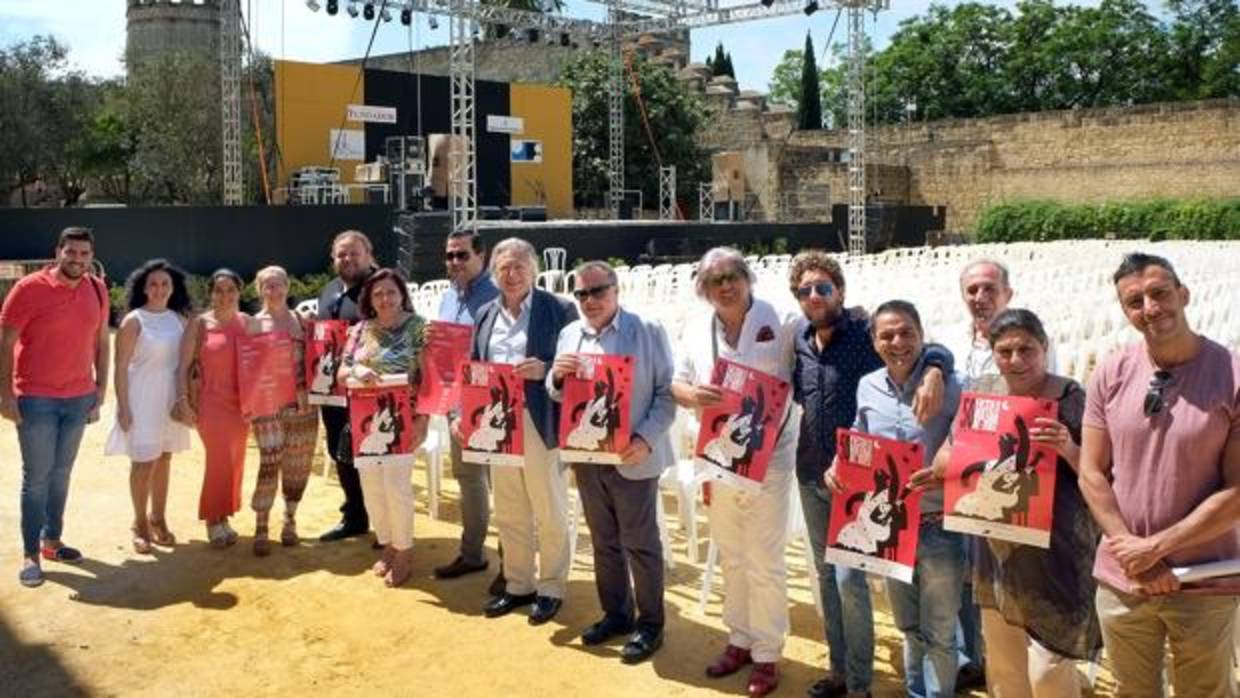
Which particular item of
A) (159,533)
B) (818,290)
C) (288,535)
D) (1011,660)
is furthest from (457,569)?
(1011,660)

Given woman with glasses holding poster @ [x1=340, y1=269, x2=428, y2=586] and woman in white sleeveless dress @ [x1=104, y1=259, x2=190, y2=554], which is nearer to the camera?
woman with glasses holding poster @ [x1=340, y1=269, x2=428, y2=586]

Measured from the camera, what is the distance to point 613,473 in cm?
376

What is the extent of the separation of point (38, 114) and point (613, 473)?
88.6 ft

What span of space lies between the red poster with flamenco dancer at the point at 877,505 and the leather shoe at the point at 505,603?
170cm

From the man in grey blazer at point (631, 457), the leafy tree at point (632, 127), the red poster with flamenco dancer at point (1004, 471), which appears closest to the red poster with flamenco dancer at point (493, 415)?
the man in grey blazer at point (631, 457)

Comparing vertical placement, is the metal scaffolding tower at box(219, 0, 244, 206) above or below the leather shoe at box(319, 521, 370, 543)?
above

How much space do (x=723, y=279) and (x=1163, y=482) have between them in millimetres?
1452

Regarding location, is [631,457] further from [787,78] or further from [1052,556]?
[787,78]

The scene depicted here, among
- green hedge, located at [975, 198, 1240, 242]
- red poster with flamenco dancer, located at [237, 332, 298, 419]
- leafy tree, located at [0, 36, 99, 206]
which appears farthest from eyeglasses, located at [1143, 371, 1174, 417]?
leafy tree, located at [0, 36, 99, 206]

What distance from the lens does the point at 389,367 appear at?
4.44 meters

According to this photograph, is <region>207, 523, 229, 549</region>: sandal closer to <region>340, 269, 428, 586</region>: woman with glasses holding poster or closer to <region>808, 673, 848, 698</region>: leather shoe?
<region>340, 269, 428, 586</region>: woman with glasses holding poster

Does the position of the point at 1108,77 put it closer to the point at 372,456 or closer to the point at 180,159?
the point at 180,159

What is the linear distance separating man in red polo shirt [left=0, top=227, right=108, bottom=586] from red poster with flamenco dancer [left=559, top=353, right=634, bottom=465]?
2.38 meters

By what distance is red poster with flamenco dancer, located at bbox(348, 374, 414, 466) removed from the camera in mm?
4438
